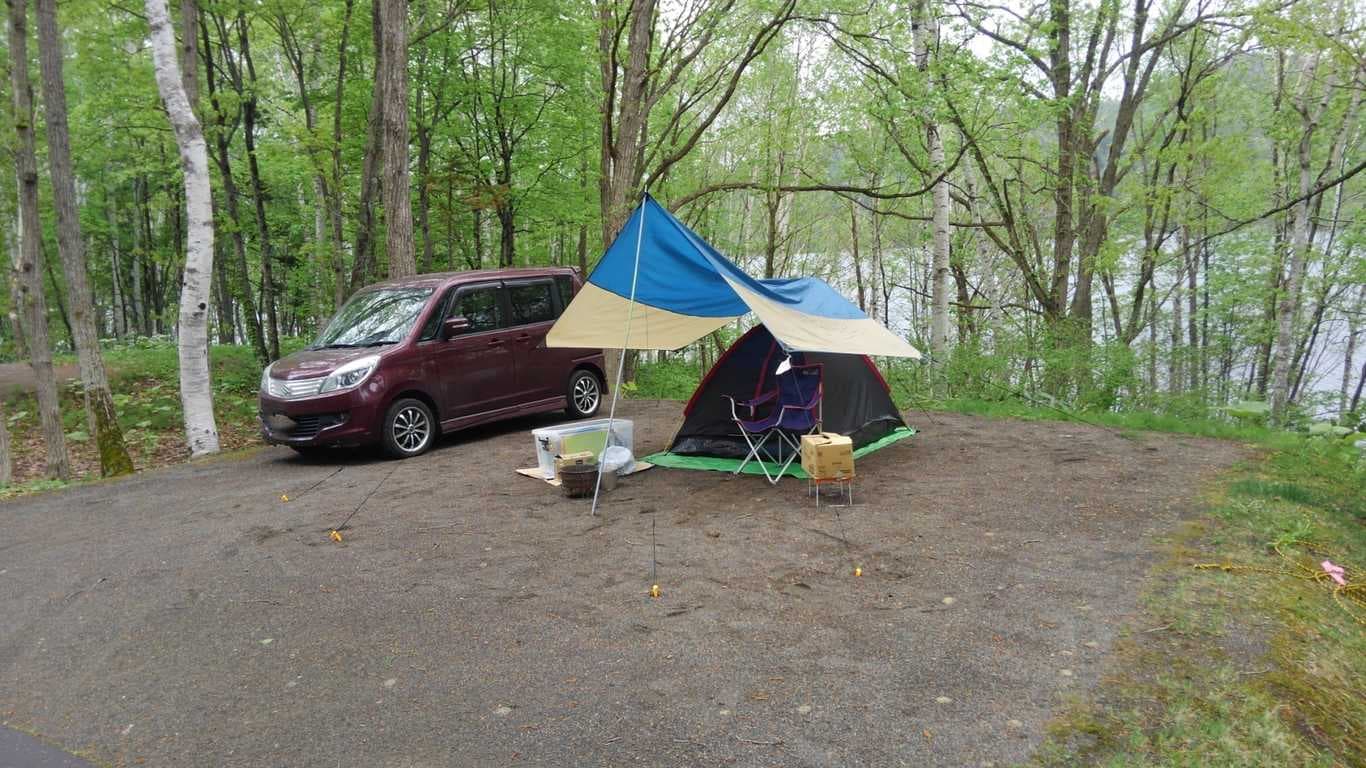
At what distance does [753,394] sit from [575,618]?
12.9 feet

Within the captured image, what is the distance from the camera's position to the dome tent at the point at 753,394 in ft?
24.0

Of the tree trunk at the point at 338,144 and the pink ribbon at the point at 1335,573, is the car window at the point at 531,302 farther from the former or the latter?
the pink ribbon at the point at 1335,573

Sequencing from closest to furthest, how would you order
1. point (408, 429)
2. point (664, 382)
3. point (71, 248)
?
point (408, 429), point (71, 248), point (664, 382)

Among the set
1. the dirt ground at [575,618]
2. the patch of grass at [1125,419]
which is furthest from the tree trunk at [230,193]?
the patch of grass at [1125,419]

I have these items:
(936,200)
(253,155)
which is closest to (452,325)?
(936,200)

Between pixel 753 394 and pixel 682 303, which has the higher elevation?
pixel 682 303

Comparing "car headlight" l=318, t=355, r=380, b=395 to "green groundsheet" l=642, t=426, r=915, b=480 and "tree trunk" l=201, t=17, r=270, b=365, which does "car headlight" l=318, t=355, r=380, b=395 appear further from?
"tree trunk" l=201, t=17, r=270, b=365

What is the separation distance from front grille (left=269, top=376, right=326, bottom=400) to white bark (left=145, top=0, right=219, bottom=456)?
2321 millimetres

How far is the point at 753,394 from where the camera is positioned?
24.6 ft

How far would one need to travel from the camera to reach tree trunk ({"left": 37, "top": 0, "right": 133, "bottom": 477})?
27.8 ft

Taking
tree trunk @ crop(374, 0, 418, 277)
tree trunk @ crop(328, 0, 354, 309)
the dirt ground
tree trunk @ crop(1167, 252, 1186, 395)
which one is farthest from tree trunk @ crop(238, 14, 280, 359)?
tree trunk @ crop(1167, 252, 1186, 395)

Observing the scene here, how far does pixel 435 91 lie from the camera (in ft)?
49.6

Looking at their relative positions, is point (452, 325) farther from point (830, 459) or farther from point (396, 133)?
point (830, 459)

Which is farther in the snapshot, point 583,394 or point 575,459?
point 583,394
